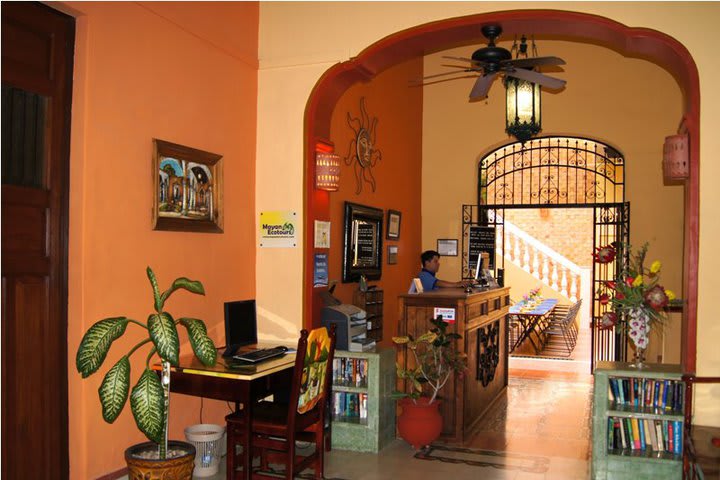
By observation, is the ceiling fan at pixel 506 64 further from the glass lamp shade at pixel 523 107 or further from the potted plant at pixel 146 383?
the potted plant at pixel 146 383

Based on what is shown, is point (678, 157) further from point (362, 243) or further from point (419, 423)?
point (362, 243)

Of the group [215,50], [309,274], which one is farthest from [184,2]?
[309,274]

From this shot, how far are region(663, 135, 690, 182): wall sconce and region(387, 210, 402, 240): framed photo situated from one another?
3912 mm

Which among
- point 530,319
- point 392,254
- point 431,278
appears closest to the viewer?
point 431,278

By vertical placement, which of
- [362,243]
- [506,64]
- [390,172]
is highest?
[506,64]

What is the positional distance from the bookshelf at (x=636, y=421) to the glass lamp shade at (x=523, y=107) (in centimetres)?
270

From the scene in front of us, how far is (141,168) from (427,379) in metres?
2.63

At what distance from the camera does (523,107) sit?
253 inches

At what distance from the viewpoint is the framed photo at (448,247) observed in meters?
9.24

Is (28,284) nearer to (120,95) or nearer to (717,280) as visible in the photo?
(120,95)

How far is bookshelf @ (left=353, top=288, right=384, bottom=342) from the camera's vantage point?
23.3ft

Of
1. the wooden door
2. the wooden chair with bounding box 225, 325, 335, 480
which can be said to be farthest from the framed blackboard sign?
the wooden door

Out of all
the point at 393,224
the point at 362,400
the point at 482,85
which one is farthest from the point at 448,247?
the point at 362,400

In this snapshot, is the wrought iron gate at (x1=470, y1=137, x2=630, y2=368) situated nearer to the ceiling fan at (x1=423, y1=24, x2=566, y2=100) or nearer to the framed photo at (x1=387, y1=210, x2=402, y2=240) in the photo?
the framed photo at (x1=387, y1=210, x2=402, y2=240)
